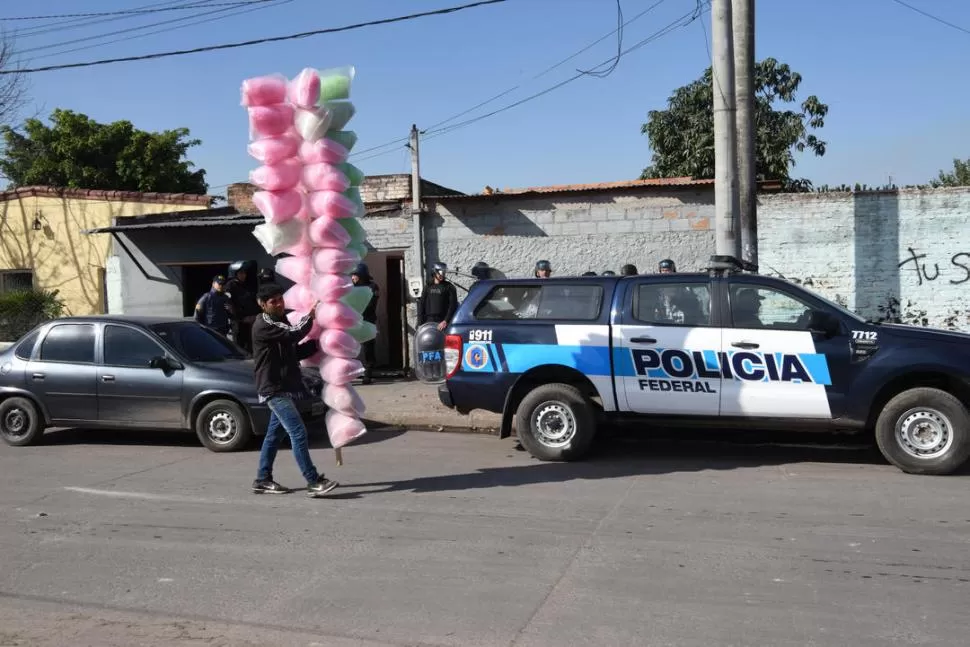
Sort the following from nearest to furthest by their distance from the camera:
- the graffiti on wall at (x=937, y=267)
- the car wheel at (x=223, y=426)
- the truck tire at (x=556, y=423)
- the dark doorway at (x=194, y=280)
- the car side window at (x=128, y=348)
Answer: the truck tire at (x=556, y=423) → the car wheel at (x=223, y=426) → the car side window at (x=128, y=348) → the graffiti on wall at (x=937, y=267) → the dark doorway at (x=194, y=280)

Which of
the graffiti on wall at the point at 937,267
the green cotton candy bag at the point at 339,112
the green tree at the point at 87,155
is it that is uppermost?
the green tree at the point at 87,155

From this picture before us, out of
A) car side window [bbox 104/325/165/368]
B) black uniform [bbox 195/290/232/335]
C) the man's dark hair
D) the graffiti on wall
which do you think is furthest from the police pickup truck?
black uniform [bbox 195/290/232/335]

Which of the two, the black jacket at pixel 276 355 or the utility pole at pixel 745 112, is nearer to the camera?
the black jacket at pixel 276 355

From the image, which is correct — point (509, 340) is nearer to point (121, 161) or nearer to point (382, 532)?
point (382, 532)

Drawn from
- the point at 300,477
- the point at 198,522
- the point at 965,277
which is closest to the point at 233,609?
the point at 198,522

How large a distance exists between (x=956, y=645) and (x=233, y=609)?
12.0 ft

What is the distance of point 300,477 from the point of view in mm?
8234

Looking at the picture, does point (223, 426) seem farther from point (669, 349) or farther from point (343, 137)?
point (669, 349)

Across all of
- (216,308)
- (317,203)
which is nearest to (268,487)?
(317,203)

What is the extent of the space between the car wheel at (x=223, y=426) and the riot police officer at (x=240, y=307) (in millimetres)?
3885

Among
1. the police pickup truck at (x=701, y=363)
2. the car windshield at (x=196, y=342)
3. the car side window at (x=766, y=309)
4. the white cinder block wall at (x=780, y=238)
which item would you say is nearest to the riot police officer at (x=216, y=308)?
the car windshield at (x=196, y=342)

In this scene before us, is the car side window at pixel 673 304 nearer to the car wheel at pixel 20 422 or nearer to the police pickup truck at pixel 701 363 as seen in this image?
the police pickup truck at pixel 701 363

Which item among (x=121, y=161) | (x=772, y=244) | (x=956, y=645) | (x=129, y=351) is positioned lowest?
(x=956, y=645)

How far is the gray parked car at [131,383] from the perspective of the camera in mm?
9531
